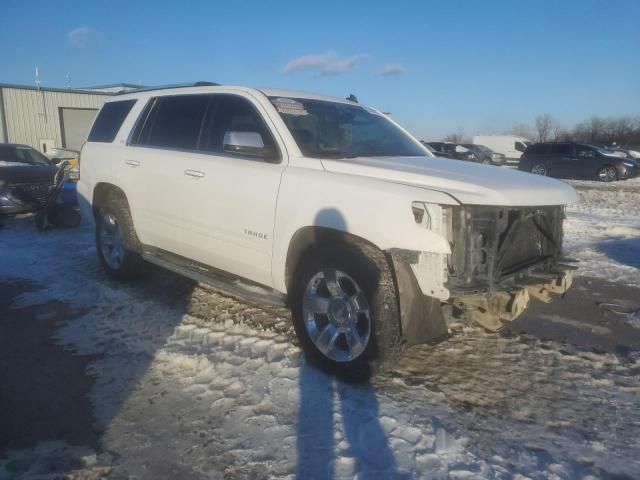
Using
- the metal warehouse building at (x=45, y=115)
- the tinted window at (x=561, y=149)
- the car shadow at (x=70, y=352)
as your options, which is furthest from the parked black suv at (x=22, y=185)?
the tinted window at (x=561, y=149)

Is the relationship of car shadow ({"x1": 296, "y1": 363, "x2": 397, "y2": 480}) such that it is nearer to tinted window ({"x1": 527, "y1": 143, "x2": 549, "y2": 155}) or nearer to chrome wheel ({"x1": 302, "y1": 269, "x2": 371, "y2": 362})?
chrome wheel ({"x1": 302, "y1": 269, "x2": 371, "y2": 362})

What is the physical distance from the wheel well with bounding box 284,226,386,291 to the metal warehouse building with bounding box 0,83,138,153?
21.9 meters

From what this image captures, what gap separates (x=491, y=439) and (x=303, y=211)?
1.79 metres

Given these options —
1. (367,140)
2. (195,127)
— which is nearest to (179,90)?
(195,127)

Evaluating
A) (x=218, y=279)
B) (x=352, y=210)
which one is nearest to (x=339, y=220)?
(x=352, y=210)

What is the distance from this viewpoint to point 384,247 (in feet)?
9.61

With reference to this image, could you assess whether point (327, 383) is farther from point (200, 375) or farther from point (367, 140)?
point (367, 140)

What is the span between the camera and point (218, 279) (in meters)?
4.02

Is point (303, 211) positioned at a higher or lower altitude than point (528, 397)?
higher

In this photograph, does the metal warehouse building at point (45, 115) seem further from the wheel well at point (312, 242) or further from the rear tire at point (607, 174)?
the rear tire at point (607, 174)

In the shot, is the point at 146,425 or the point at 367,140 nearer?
the point at 146,425

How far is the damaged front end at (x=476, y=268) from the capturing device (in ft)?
9.14

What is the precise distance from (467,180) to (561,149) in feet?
69.4

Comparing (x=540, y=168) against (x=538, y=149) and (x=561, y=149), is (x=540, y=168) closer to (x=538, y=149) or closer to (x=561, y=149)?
(x=538, y=149)
